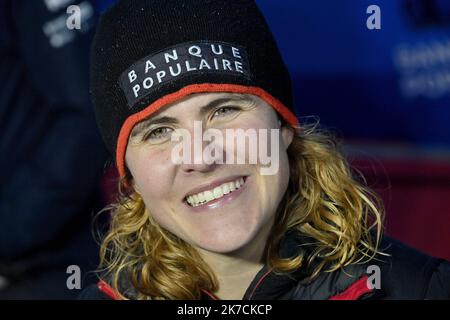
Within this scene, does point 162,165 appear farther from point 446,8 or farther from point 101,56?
point 446,8

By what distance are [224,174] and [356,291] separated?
1.36 ft

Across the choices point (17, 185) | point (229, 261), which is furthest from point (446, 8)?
point (17, 185)

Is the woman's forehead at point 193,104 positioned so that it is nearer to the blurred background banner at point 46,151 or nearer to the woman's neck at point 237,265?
the woman's neck at point 237,265

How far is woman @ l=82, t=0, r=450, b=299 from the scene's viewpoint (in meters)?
1.64

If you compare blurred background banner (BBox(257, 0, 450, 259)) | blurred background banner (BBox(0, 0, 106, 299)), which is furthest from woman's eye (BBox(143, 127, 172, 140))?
blurred background banner (BBox(257, 0, 450, 259))

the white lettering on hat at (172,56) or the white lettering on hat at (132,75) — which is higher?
the white lettering on hat at (172,56)

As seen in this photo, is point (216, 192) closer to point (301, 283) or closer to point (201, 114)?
point (201, 114)

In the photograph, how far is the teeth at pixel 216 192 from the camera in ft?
5.55

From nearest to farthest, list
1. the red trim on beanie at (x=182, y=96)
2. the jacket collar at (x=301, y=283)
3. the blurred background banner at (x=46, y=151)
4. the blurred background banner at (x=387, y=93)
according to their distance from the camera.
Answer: the red trim on beanie at (x=182, y=96) → the jacket collar at (x=301, y=283) → the blurred background banner at (x=46, y=151) → the blurred background banner at (x=387, y=93)

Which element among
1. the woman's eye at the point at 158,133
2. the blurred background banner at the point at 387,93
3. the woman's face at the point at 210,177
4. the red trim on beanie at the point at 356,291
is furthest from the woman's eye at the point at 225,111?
the blurred background banner at the point at 387,93

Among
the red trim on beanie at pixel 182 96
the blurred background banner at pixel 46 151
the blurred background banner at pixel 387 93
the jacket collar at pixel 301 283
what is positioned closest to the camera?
the red trim on beanie at pixel 182 96

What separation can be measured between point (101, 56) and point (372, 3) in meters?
1.32

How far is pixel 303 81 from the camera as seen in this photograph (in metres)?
2.84

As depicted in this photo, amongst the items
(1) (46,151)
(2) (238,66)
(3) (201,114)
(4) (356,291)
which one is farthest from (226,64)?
(1) (46,151)
